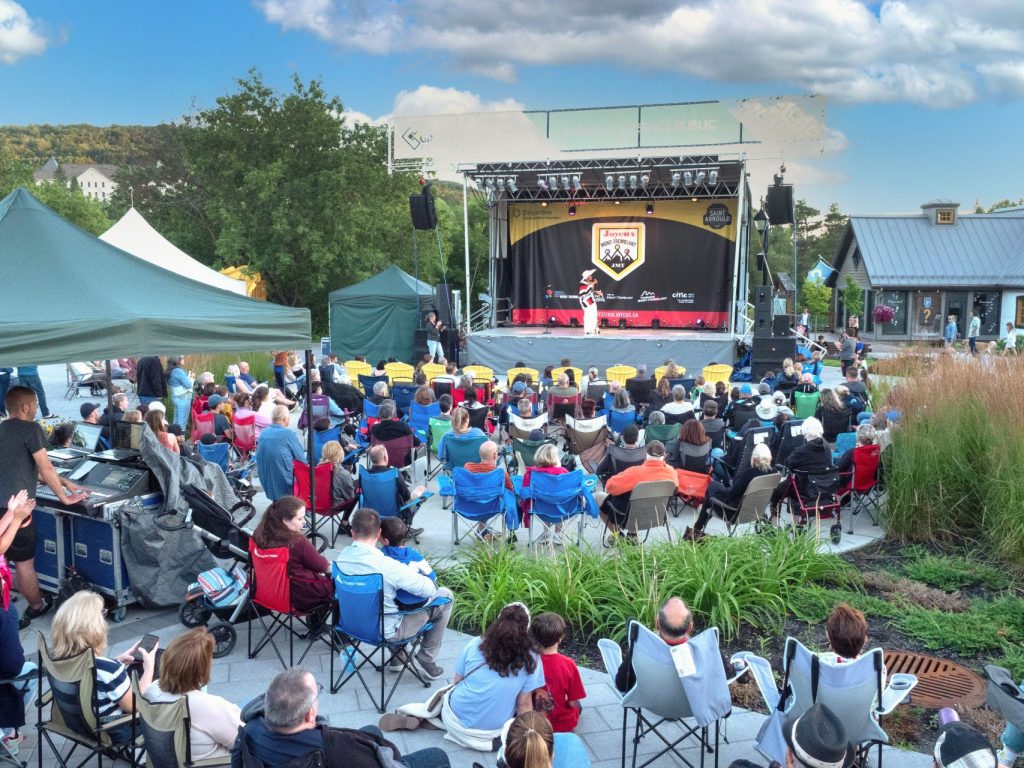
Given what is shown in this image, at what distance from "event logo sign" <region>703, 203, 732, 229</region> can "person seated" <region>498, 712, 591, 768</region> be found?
19.0 m

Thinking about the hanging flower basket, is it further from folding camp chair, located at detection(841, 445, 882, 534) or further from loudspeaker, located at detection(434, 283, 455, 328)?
folding camp chair, located at detection(841, 445, 882, 534)

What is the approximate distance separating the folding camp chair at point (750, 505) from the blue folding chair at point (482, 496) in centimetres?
162

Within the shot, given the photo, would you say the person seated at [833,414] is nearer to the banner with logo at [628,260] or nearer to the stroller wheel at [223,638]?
the stroller wheel at [223,638]

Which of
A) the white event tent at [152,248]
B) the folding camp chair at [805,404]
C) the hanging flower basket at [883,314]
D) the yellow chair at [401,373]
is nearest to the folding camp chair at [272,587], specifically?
the folding camp chair at [805,404]

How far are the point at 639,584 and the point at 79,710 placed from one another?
313cm

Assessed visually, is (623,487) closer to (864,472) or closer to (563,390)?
(864,472)

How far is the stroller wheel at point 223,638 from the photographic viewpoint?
192 inches

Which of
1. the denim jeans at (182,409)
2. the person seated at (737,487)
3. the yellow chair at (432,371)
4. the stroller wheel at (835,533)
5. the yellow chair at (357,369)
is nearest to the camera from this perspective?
the person seated at (737,487)

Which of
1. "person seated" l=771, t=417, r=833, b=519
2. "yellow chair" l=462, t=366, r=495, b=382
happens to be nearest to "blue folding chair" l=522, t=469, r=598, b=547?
"person seated" l=771, t=417, r=833, b=519

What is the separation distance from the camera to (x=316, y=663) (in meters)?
4.83

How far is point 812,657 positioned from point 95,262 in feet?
15.9

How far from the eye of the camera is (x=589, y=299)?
20.2 meters

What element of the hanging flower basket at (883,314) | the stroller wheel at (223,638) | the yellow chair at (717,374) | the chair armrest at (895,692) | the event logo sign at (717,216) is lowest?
the stroller wheel at (223,638)

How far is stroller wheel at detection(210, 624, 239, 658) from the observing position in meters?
4.89
